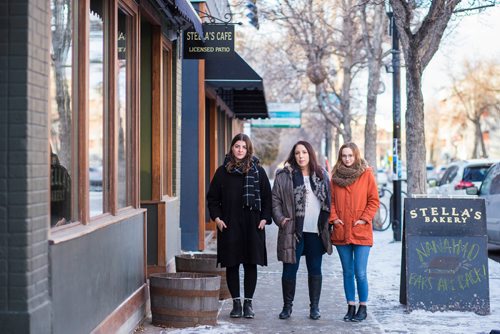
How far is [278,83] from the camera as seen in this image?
37.9 metres

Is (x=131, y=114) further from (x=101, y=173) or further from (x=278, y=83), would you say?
(x=278, y=83)

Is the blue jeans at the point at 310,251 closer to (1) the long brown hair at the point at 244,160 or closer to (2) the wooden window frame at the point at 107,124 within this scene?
(1) the long brown hair at the point at 244,160

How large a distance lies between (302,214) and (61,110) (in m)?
3.06

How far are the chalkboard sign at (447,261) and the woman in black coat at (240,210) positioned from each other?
61.1 inches

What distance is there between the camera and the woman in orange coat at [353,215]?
25.9 feet

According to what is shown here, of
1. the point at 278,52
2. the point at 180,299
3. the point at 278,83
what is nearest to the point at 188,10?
the point at 180,299

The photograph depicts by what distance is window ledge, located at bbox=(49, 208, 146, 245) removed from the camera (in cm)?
512

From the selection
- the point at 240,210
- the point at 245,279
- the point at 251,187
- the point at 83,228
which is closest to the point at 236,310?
the point at 245,279

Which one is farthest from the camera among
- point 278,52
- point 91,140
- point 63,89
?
point 278,52

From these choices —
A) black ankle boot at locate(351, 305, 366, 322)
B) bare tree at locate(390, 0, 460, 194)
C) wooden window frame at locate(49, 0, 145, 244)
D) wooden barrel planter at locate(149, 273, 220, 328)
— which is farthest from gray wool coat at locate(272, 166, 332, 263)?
bare tree at locate(390, 0, 460, 194)

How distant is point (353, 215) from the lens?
7922 millimetres

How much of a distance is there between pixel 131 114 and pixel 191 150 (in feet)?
18.4

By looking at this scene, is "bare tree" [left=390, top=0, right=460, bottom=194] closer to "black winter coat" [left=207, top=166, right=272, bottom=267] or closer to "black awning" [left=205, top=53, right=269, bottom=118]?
"black awning" [left=205, top=53, right=269, bottom=118]

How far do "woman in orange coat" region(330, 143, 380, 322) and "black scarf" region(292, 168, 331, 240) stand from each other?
4.3 inches
